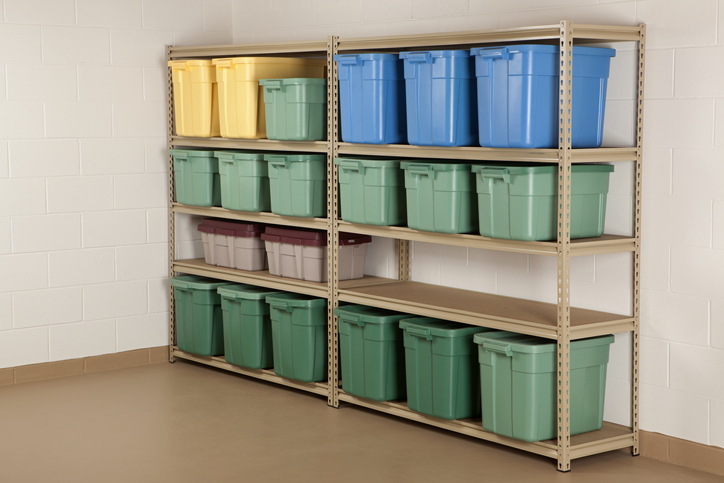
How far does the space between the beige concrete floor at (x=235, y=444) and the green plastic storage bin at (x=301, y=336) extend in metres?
0.20

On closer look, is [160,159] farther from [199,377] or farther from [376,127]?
[376,127]

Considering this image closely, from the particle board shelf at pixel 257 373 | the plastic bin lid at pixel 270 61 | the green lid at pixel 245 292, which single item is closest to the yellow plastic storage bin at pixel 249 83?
the plastic bin lid at pixel 270 61

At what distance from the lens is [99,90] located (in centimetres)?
656

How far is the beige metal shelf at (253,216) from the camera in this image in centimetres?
577

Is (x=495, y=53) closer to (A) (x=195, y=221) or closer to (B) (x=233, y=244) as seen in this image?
(B) (x=233, y=244)

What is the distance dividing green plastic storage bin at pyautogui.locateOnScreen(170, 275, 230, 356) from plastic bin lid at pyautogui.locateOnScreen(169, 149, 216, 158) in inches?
36.7

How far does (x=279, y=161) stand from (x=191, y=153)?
980 millimetres

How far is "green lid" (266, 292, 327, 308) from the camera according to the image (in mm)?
5754

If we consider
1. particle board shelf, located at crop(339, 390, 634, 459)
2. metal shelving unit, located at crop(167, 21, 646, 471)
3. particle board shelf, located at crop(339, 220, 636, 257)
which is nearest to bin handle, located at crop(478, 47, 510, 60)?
metal shelving unit, located at crop(167, 21, 646, 471)

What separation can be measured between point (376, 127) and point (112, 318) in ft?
9.31

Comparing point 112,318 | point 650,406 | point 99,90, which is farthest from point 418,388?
point 99,90

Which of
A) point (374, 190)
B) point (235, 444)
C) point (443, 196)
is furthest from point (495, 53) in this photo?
point (235, 444)

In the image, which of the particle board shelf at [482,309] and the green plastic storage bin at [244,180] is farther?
the green plastic storage bin at [244,180]

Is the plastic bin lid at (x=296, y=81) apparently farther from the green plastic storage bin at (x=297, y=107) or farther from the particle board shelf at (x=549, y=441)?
the particle board shelf at (x=549, y=441)
